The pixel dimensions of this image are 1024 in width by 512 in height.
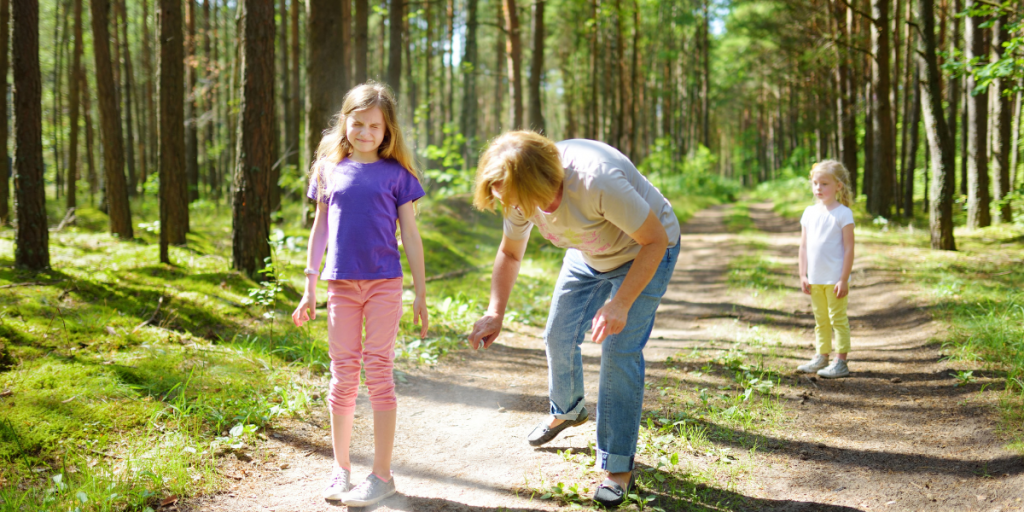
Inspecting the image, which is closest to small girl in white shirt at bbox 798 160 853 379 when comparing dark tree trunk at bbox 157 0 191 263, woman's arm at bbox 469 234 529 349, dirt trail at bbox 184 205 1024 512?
dirt trail at bbox 184 205 1024 512

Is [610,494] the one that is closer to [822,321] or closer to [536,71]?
[822,321]

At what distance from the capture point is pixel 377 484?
9.23 feet

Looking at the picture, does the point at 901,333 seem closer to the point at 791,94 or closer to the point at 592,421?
the point at 592,421

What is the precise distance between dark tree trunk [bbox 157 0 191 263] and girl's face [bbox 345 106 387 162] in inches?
192

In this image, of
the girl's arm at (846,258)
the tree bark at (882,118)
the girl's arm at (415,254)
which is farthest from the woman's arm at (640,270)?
the tree bark at (882,118)

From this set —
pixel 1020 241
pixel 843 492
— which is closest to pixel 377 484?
pixel 843 492

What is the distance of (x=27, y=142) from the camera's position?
5.43 metres

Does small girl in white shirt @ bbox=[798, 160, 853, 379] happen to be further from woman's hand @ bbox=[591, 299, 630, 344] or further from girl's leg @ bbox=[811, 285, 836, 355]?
woman's hand @ bbox=[591, 299, 630, 344]

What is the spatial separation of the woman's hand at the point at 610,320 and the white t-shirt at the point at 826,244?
303 cm

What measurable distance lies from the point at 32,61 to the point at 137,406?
4.12 m

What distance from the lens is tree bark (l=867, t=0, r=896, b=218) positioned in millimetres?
12115

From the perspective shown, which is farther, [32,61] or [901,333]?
[901,333]

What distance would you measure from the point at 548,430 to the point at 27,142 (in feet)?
17.9

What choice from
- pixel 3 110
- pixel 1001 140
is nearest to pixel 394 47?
pixel 3 110
